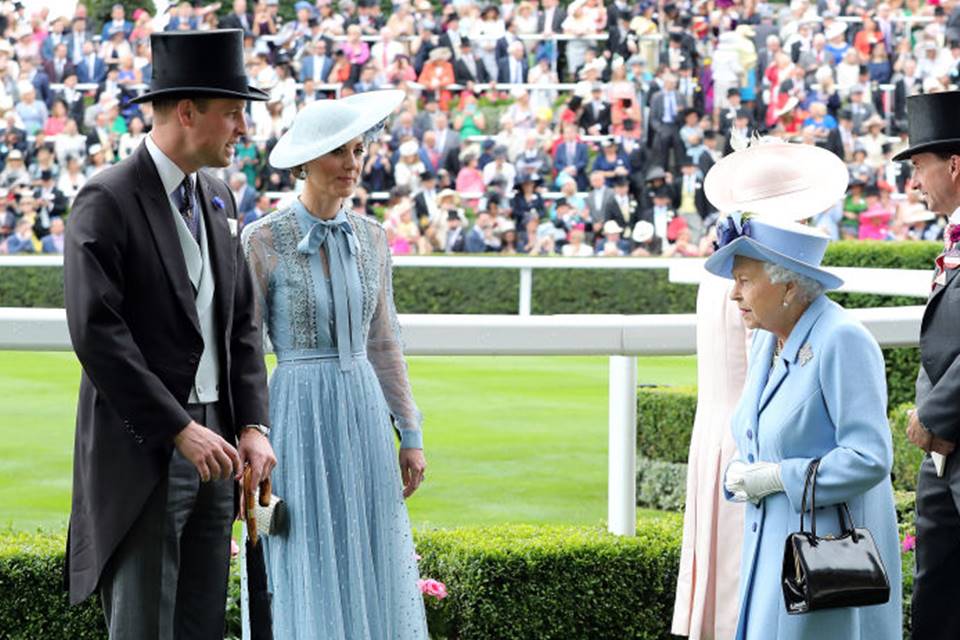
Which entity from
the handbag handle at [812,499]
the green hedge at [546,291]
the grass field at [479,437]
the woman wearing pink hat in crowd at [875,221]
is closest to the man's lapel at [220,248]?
the handbag handle at [812,499]

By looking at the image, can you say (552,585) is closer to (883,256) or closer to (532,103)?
(883,256)

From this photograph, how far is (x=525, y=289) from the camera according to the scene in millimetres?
17078

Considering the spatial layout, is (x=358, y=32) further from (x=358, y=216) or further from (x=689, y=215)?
(x=358, y=216)

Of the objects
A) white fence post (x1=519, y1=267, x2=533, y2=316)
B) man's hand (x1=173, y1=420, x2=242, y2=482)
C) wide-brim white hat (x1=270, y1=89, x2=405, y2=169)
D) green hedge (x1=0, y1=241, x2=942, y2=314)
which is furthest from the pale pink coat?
green hedge (x1=0, y1=241, x2=942, y2=314)

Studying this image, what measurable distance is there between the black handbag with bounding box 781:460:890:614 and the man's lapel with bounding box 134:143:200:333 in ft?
4.10

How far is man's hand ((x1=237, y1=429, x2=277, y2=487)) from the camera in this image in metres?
3.43

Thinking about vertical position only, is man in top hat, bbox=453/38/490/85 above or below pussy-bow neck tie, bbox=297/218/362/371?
below

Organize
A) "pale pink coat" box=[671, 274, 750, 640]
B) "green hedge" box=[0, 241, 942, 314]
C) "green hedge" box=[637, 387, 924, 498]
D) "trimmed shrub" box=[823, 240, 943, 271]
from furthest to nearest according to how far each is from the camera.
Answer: "green hedge" box=[0, 241, 942, 314] → "trimmed shrub" box=[823, 240, 943, 271] → "green hedge" box=[637, 387, 924, 498] → "pale pink coat" box=[671, 274, 750, 640]

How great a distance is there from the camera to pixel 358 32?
844 inches

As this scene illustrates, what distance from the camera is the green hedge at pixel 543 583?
15.0ft

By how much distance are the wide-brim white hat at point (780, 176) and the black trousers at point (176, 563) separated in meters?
1.43

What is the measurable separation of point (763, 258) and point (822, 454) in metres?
0.41

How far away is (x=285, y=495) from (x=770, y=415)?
44.3 inches

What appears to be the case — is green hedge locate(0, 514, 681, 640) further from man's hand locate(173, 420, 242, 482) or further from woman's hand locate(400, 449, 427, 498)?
man's hand locate(173, 420, 242, 482)
